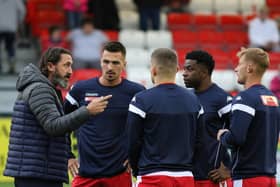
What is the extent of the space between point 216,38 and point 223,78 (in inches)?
89.4

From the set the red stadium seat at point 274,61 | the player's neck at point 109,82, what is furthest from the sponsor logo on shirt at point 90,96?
the red stadium seat at point 274,61

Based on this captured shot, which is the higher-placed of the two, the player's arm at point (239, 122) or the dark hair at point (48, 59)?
the dark hair at point (48, 59)

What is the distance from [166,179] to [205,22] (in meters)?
12.4

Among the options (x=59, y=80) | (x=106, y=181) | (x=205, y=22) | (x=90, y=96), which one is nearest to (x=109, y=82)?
(x=90, y=96)

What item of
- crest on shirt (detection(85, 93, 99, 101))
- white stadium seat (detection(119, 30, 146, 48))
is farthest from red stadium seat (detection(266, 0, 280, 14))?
crest on shirt (detection(85, 93, 99, 101))

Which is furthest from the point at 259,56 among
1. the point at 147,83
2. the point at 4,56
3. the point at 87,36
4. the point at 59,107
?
the point at 4,56

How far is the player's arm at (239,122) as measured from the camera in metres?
7.14

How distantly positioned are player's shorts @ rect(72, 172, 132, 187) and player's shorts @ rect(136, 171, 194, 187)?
48.3 inches

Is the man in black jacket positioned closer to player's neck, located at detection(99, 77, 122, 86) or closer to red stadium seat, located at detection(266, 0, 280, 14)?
player's neck, located at detection(99, 77, 122, 86)

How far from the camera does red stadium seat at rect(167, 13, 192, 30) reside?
1898 cm

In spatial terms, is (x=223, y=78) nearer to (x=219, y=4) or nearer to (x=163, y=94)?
(x=219, y=4)

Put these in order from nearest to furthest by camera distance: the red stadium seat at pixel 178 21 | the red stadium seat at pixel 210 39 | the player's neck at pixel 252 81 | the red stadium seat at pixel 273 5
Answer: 1. the player's neck at pixel 252 81
2. the red stadium seat at pixel 210 39
3. the red stadium seat at pixel 178 21
4. the red stadium seat at pixel 273 5

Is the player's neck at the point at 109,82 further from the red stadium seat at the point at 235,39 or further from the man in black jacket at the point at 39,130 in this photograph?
the red stadium seat at the point at 235,39

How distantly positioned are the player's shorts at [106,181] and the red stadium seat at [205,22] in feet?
36.2
